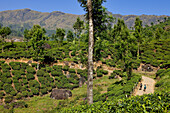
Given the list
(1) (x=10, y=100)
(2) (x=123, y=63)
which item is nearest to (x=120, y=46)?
(2) (x=123, y=63)

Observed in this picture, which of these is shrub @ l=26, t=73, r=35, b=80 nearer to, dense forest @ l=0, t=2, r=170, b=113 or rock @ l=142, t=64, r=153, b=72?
dense forest @ l=0, t=2, r=170, b=113

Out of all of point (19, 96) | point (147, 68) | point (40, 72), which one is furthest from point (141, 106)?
point (147, 68)

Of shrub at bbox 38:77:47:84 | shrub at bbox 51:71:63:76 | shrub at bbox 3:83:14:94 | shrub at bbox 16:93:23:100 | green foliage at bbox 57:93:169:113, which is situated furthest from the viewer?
shrub at bbox 51:71:63:76

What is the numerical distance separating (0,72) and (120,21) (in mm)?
50406

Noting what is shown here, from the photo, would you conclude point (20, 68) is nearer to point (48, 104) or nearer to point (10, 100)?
point (10, 100)

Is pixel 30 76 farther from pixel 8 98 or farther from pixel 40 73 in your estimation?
pixel 8 98

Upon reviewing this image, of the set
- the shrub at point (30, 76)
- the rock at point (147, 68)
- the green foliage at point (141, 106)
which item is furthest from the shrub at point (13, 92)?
the rock at point (147, 68)

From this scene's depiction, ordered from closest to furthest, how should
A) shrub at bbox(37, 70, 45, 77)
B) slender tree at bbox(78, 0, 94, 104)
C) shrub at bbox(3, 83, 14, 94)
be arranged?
slender tree at bbox(78, 0, 94, 104) < shrub at bbox(3, 83, 14, 94) < shrub at bbox(37, 70, 45, 77)

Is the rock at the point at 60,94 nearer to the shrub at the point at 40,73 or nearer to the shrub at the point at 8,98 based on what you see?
the shrub at the point at 8,98

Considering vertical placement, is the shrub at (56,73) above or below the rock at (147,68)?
below

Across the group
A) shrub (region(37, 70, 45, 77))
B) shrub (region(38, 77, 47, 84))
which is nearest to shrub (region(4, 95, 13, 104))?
shrub (region(38, 77, 47, 84))

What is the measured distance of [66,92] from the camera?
1109 inches

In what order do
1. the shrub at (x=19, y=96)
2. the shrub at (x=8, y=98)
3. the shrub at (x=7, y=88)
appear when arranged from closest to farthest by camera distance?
1. the shrub at (x=8, y=98)
2. the shrub at (x=19, y=96)
3. the shrub at (x=7, y=88)

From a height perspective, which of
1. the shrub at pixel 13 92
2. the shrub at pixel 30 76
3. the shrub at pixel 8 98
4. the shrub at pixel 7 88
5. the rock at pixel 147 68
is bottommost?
the shrub at pixel 8 98
